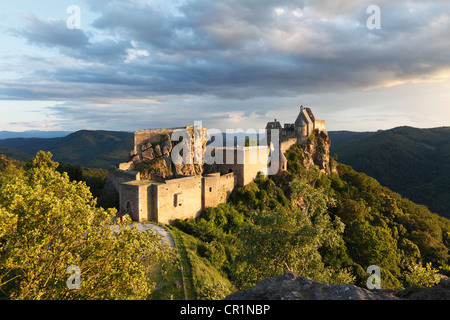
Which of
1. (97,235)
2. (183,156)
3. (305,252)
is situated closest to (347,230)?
(183,156)

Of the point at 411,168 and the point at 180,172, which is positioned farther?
the point at 411,168

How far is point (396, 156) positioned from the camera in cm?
17988

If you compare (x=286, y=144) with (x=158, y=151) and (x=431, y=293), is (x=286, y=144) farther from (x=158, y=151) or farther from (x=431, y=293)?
(x=431, y=293)

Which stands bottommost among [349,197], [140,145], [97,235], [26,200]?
[349,197]

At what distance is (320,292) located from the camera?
7.86m

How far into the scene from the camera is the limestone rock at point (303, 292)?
755 centimetres

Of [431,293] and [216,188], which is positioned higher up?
[431,293]

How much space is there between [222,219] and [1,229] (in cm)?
2916

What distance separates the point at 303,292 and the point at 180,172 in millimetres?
33370

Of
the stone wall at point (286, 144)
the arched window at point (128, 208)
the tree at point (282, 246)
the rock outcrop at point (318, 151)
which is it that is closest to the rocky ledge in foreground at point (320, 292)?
the tree at point (282, 246)

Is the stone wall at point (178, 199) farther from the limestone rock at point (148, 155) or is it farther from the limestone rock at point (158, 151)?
the limestone rock at point (148, 155)

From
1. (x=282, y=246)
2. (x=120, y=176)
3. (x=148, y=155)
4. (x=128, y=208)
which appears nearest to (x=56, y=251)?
(x=282, y=246)

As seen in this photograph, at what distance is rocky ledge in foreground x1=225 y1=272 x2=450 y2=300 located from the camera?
7.24m
